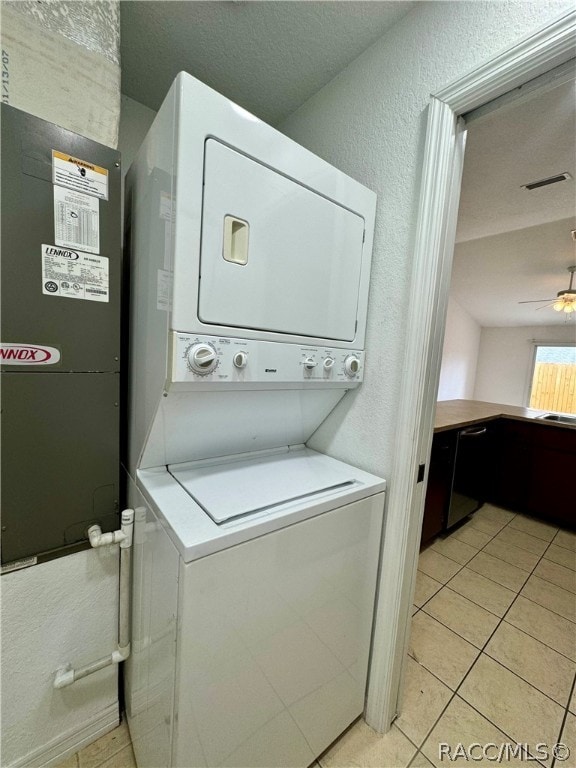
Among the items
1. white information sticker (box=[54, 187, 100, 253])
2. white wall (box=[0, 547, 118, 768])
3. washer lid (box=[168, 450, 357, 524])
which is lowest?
white wall (box=[0, 547, 118, 768])

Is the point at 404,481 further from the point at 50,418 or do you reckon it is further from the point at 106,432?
the point at 50,418

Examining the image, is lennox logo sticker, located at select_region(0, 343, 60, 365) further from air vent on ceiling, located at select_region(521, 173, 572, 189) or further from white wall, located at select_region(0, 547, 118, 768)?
air vent on ceiling, located at select_region(521, 173, 572, 189)

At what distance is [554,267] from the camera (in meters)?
3.85

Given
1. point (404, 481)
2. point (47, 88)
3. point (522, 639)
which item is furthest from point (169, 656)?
point (522, 639)

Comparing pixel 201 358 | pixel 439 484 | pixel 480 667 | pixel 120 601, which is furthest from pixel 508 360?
pixel 120 601

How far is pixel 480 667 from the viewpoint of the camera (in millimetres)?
1596

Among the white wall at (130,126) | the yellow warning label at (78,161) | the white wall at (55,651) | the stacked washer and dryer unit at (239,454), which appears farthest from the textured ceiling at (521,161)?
the white wall at (55,651)

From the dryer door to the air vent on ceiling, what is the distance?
1.80 m

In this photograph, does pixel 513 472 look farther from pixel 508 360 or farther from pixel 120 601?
pixel 508 360

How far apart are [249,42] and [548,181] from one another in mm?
2054

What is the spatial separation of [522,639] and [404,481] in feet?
5.13

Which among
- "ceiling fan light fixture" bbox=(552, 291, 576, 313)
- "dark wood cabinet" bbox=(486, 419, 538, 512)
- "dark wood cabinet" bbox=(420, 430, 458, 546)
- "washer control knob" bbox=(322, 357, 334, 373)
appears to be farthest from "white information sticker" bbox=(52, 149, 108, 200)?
"ceiling fan light fixture" bbox=(552, 291, 576, 313)

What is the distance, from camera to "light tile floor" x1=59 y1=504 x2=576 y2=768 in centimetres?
121

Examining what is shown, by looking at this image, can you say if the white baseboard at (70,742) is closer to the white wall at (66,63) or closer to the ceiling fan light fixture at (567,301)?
the white wall at (66,63)
